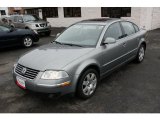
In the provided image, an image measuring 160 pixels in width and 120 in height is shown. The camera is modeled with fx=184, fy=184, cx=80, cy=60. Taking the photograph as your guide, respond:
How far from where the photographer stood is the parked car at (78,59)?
10.4 feet

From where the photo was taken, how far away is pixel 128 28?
17.1 feet

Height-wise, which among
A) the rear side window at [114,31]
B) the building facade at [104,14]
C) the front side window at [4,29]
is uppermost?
the building facade at [104,14]

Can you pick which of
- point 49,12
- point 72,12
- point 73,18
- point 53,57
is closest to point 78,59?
point 53,57

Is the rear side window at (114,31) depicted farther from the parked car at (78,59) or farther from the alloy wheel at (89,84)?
the alloy wheel at (89,84)

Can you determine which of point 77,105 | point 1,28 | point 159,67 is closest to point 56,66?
point 77,105

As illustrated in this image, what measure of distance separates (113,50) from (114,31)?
0.56 metres

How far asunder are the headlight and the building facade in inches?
454

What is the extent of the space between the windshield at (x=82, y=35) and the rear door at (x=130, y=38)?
0.97m

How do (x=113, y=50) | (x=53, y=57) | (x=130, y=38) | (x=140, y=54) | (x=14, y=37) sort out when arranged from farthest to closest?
(x=14, y=37) < (x=140, y=54) < (x=130, y=38) < (x=113, y=50) < (x=53, y=57)

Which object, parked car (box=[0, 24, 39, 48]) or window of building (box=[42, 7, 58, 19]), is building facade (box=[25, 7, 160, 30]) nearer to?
window of building (box=[42, 7, 58, 19])

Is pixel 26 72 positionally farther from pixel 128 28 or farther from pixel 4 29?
pixel 4 29

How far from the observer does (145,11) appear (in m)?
13.1

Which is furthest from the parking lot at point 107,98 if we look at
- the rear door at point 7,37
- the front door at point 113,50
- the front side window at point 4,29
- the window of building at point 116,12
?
the window of building at point 116,12

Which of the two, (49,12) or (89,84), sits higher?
(49,12)
